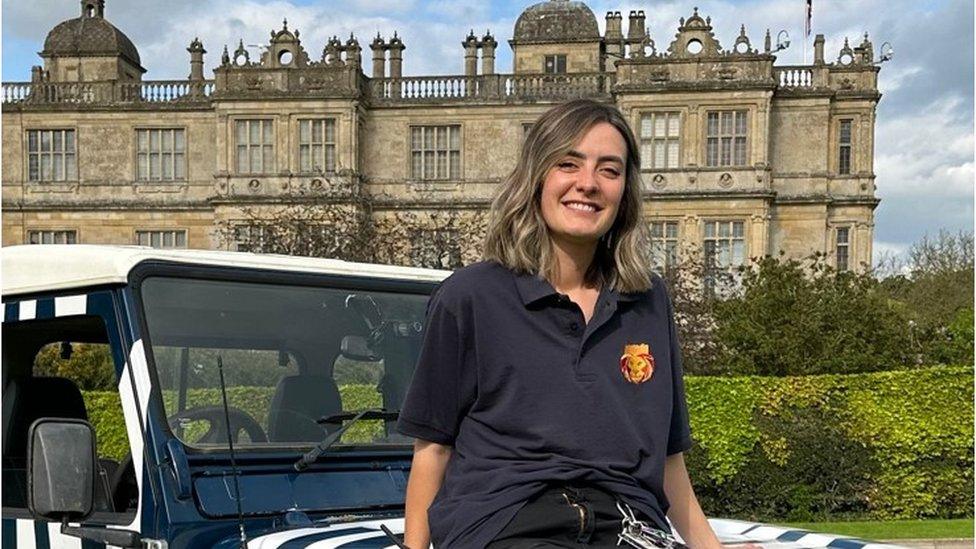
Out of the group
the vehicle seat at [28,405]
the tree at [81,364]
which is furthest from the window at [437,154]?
the vehicle seat at [28,405]

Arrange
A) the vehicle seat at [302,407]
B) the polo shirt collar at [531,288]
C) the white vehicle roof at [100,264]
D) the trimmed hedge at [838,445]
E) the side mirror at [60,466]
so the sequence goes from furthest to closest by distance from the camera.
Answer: the trimmed hedge at [838,445]
the vehicle seat at [302,407]
the white vehicle roof at [100,264]
the side mirror at [60,466]
the polo shirt collar at [531,288]

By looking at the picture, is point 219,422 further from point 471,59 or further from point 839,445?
point 471,59

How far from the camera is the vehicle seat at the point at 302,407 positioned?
3482mm

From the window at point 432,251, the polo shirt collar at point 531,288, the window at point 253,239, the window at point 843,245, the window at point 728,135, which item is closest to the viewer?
the polo shirt collar at point 531,288

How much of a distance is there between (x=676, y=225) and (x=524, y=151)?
37.2 metres

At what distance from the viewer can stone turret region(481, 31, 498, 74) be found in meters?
41.8

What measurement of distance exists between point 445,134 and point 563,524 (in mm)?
39020

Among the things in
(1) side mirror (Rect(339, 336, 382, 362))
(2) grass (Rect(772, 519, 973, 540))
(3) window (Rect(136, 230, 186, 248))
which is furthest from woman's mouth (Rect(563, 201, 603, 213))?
(3) window (Rect(136, 230, 186, 248))

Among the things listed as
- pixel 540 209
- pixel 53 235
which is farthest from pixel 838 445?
pixel 53 235

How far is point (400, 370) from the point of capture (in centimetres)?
394

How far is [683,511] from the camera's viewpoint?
2670mm

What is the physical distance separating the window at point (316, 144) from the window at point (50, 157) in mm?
8084

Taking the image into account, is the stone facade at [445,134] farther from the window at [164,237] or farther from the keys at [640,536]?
the keys at [640,536]

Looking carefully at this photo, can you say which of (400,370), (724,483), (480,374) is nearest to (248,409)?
(400,370)
